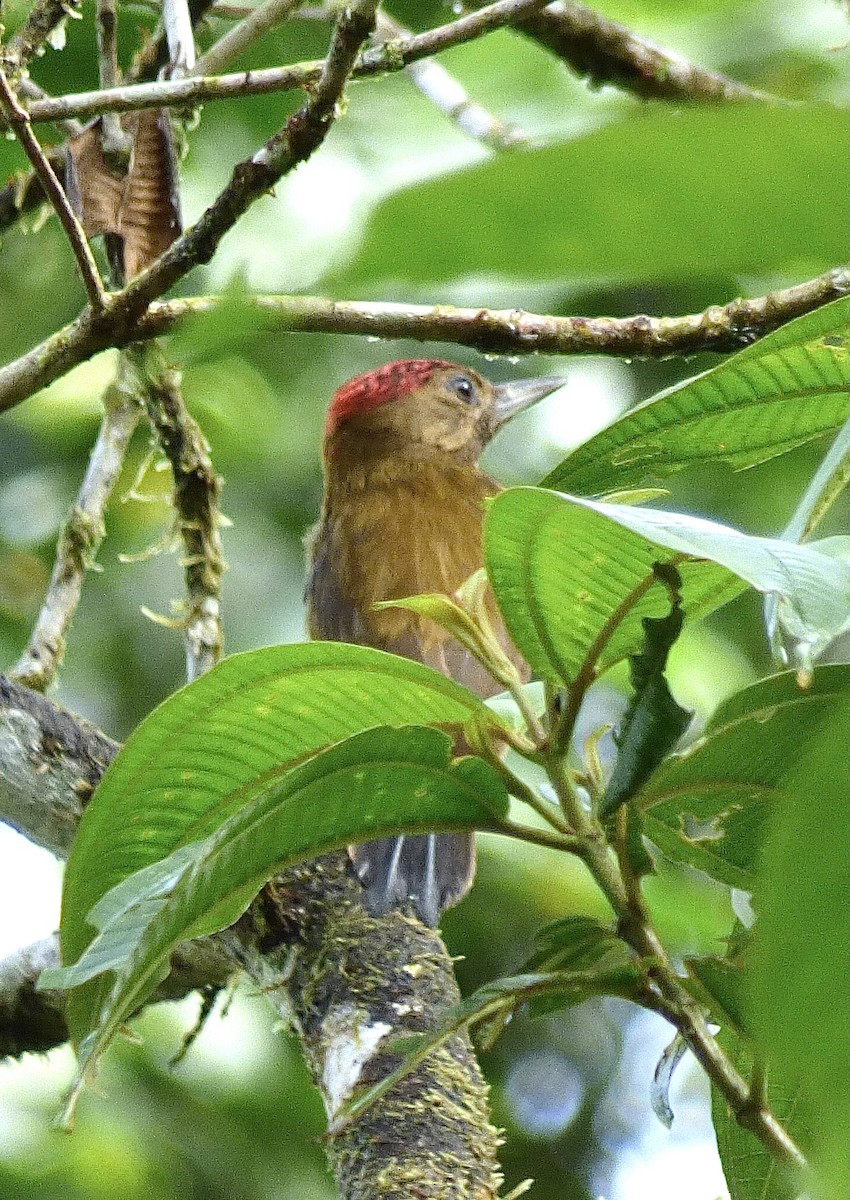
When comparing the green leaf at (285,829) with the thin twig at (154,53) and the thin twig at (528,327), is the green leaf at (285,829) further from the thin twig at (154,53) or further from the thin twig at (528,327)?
the thin twig at (154,53)

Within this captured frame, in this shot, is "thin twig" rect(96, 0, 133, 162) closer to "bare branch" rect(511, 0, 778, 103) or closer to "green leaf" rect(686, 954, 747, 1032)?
"bare branch" rect(511, 0, 778, 103)

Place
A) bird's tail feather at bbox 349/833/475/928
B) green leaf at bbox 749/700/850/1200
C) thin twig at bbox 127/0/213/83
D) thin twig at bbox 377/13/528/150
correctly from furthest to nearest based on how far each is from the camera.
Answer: thin twig at bbox 377/13/528/150
thin twig at bbox 127/0/213/83
bird's tail feather at bbox 349/833/475/928
green leaf at bbox 749/700/850/1200

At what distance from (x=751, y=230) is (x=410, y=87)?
382 centimetres

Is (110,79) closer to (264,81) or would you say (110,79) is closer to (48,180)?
(264,81)

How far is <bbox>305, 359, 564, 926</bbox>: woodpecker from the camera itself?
2.51m

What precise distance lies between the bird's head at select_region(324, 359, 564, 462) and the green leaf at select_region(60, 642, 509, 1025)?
2.33 metres

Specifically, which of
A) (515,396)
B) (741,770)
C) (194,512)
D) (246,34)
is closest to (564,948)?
(741,770)

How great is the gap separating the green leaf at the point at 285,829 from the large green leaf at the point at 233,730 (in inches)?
2.9

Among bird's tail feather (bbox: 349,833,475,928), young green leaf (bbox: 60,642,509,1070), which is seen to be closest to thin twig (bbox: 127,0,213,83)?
bird's tail feather (bbox: 349,833,475,928)

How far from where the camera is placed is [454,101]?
3.51m

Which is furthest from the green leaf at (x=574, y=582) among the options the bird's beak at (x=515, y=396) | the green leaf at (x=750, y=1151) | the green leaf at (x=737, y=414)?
the bird's beak at (x=515, y=396)

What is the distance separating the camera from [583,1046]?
4.43m

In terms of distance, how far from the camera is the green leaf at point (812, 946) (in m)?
0.44

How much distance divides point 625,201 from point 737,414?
0.88 meters
